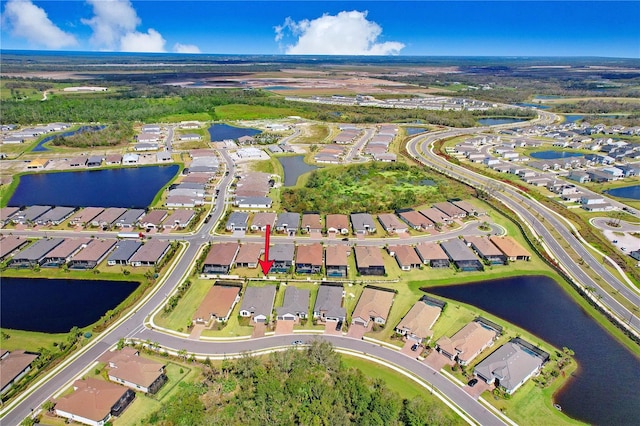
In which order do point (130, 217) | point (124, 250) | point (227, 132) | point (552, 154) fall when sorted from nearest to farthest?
point (124, 250), point (130, 217), point (552, 154), point (227, 132)

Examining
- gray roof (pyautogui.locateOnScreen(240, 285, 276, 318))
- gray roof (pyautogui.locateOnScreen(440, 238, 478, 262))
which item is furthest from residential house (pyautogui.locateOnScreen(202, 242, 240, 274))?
gray roof (pyautogui.locateOnScreen(440, 238, 478, 262))

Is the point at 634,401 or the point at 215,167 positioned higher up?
the point at 215,167

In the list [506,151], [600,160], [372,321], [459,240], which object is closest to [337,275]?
[372,321]

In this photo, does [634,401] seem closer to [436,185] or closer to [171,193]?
[436,185]

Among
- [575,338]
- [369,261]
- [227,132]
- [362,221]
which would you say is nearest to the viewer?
[575,338]

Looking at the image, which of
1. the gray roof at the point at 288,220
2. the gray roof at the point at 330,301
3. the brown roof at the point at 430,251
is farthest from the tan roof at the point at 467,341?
the gray roof at the point at 288,220

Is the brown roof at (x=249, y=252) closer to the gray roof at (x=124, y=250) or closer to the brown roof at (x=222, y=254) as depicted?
the brown roof at (x=222, y=254)

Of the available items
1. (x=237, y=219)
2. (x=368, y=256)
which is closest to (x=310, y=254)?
(x=368, y=256)

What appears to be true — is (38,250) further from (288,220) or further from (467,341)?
(467,341)
